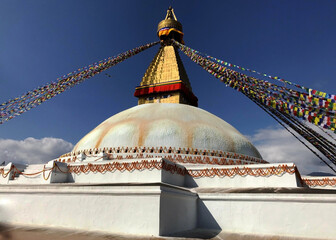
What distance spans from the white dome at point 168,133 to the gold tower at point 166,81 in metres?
4.80

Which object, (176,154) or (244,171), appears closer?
(244,171)

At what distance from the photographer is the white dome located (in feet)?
38.0

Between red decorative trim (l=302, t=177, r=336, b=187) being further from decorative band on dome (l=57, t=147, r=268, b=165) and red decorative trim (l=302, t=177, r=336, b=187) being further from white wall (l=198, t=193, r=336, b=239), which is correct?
white wall (l=198, t=193, r=336, b=239)

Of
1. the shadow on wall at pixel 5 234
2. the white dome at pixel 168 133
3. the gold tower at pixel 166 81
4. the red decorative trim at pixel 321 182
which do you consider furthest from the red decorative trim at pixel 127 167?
the gold tower at pixel 166 81

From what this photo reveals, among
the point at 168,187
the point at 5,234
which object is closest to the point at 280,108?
the point at 168,187

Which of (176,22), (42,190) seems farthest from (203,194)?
(176,22)

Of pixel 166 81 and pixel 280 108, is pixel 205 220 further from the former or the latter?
pixel 166 81

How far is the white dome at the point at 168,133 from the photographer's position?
11.6 m

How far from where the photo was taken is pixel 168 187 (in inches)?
234

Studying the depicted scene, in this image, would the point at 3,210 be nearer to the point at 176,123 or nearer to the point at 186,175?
the point at 186,175

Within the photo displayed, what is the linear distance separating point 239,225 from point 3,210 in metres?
6.67

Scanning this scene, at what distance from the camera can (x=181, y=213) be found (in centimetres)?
638

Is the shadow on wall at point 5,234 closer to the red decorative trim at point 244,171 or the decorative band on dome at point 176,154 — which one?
the decorative band on dome at point 176,154

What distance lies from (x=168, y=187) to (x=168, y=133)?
5.89 metres
